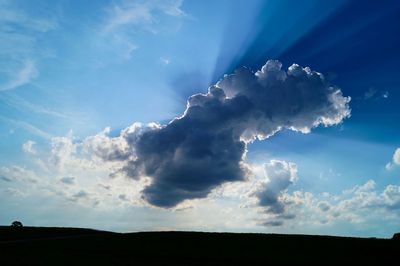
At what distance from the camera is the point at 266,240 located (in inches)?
1874

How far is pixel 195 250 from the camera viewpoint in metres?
40.4

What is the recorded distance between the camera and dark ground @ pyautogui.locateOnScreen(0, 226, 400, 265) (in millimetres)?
33781

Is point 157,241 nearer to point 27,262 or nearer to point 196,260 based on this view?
point 196,260

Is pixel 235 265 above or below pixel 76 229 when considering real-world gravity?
below

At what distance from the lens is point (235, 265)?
33188 mm

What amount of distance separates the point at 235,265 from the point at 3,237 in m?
30.0

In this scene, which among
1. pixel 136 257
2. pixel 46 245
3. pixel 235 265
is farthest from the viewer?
pixel 46 245

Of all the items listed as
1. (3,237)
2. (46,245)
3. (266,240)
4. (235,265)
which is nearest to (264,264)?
(235,265)

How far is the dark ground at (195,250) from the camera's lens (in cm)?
3378

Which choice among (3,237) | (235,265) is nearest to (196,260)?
(235,265)

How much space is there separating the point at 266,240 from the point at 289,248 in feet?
17.2

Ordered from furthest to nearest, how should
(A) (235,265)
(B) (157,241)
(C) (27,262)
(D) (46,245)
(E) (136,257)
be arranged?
(B) (157,241), (D) (46,245), (E) (136,257), (A) (235,265), (C) (27,262)

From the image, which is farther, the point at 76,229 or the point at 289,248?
the point at 76,229

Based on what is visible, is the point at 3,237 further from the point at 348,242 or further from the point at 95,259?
the point at 348,242
